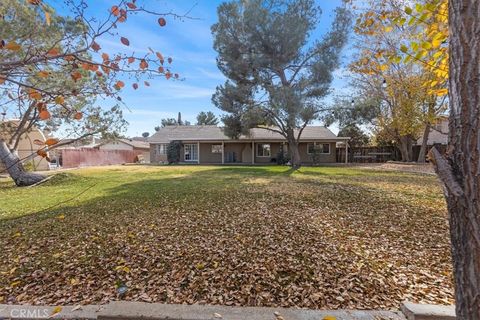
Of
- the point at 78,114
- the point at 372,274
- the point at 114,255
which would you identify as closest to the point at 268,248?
the point at 372,274

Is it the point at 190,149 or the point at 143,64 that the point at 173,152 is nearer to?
the point at 190,149

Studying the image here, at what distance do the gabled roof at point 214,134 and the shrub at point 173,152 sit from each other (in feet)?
1.72

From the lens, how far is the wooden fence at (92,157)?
2320 centimetres

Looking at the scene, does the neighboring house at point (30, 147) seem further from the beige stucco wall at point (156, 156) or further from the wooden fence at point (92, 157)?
the beige stucco wall at point (156, 156)

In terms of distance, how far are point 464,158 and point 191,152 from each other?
25.9 m

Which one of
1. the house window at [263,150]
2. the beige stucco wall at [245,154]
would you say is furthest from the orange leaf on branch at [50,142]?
the house window at [263,150]

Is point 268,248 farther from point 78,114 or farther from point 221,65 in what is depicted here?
point 221,65

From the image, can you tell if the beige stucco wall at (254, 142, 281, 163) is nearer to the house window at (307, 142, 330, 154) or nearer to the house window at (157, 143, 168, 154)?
the house window at (307, 142, 330, 154)

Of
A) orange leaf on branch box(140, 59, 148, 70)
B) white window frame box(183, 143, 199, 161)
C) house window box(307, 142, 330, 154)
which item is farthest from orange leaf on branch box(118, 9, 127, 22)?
white window frame box(183, 143, 199, 161)

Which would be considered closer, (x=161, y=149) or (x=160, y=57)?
(x=160, y=57)

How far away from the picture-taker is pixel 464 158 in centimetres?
135

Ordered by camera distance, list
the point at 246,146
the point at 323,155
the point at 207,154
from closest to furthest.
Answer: the point at 323,155
the point at 246,146
the point at 207,154

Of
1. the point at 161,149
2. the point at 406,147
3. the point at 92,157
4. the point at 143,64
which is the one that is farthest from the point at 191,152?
the point at 143,64

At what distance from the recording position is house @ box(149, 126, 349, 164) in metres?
24.7
